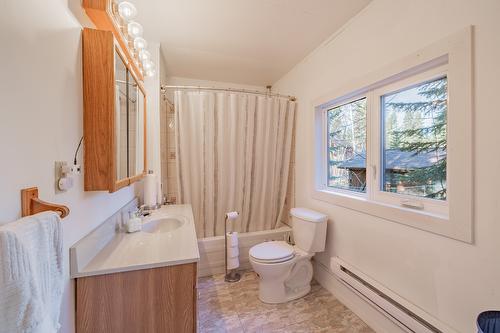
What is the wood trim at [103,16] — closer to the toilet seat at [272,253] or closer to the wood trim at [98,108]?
the wood trim at [98,108]

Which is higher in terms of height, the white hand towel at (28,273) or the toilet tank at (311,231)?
the white hand towel at (28,273)

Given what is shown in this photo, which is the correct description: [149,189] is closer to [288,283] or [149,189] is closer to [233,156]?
[233,156]

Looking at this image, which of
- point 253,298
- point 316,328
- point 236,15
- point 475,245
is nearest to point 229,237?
point 253,298

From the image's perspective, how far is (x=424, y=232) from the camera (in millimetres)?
1212

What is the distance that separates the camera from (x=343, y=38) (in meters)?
1.74

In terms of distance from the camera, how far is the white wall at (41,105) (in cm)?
59

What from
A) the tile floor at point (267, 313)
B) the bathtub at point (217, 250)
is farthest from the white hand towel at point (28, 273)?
the bathtub at point (217, 250)

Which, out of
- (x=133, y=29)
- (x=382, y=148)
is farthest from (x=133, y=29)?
(x=382, y=148)

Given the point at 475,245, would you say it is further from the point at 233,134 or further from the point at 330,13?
the point at 233,134

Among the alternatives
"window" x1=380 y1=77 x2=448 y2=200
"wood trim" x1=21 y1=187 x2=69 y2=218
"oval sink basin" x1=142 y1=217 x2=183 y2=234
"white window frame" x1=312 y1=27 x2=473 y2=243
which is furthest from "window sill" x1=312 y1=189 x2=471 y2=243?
"wood trim" x1=21 y1=187 x2=69 y2=218

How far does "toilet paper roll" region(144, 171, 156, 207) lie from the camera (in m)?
1.82

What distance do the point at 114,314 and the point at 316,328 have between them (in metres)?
1.34

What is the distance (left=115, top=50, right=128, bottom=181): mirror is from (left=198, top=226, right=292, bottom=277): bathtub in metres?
1.25

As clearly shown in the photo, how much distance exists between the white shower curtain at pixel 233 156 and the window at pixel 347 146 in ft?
1.63
